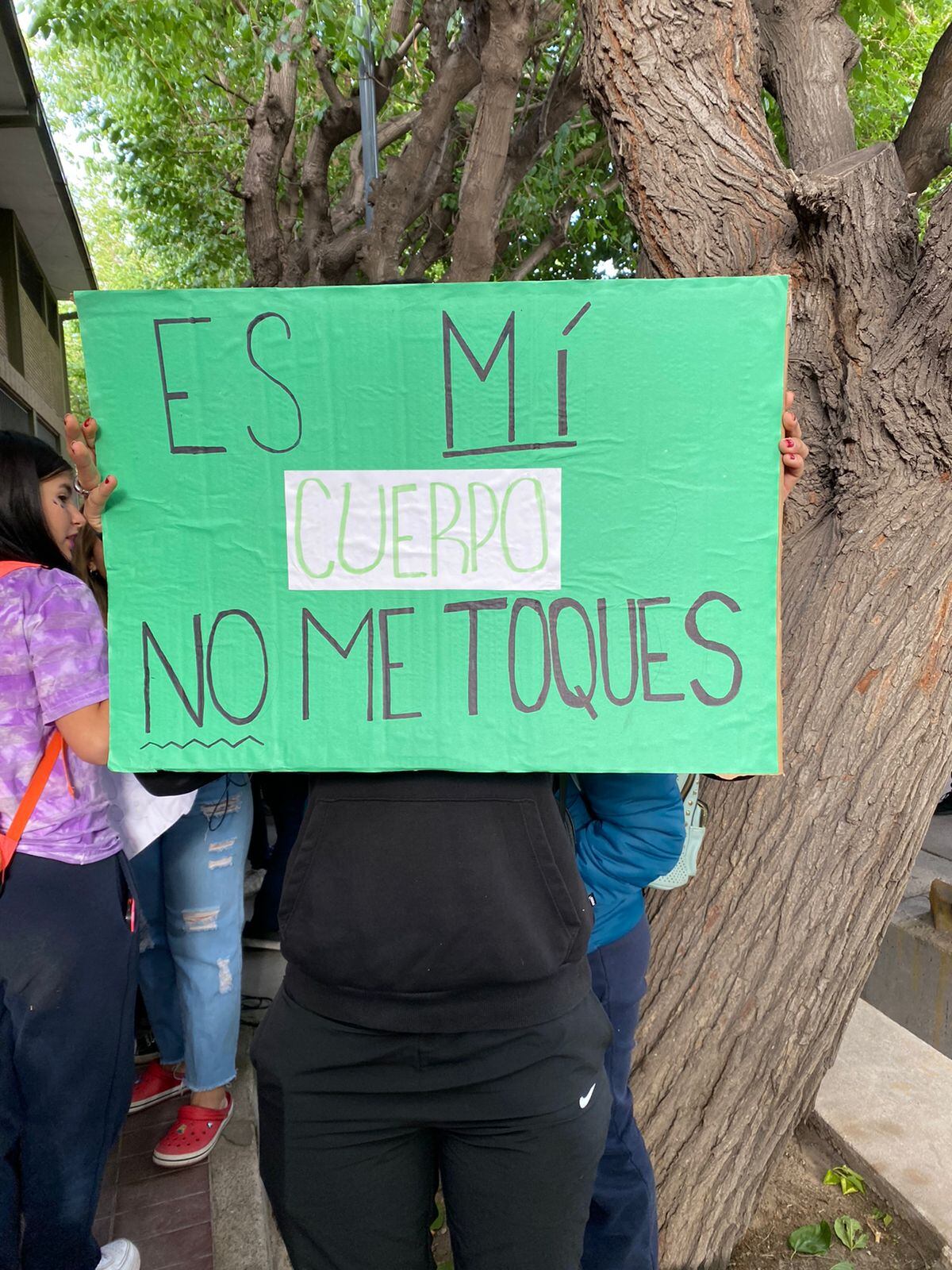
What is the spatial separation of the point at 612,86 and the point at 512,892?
190 centimetres

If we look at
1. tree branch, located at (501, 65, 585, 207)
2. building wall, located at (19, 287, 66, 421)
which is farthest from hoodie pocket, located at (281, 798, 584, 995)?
building wall, located at (19, 287, 66, 421)

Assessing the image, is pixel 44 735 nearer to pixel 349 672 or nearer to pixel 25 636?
pixel 25 636

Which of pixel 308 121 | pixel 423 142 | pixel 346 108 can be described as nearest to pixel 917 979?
pixel 423 142

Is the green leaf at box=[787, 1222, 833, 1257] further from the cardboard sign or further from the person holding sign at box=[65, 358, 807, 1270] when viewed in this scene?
the cardboard sign

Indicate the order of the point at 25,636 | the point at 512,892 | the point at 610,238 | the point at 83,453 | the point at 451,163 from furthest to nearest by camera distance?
the point at 610,238 → the point at 451,163 → the point at 25,636 → the point at 83,453 → the point at 512,892

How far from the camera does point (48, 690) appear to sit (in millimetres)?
1725

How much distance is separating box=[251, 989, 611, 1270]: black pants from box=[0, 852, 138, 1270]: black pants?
21.2 inches

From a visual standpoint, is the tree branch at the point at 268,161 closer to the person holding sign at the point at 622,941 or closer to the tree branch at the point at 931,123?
the tree branch at the point at 931,123

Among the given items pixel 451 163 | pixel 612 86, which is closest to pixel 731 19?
pixel 612 86

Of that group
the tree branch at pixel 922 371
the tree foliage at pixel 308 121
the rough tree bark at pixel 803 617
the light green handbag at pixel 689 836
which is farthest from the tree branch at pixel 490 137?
the light green handbag at pixel 689 836

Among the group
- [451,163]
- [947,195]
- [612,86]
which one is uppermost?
[451,163]

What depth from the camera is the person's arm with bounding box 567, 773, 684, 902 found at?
5.49 ft

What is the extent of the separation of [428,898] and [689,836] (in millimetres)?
1006

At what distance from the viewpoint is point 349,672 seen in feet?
4.78
